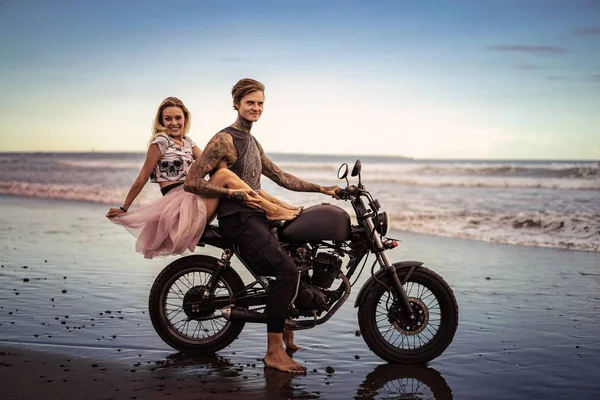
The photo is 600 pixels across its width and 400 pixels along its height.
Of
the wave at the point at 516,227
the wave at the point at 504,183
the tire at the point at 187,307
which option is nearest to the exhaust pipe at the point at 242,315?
the tire at the point at 187,307

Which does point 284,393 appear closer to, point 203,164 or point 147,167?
point 203,164

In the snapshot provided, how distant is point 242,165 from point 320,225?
750mm

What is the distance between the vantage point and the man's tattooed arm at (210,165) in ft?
18.2

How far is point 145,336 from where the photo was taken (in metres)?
6.37

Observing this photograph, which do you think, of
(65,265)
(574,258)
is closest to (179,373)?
(65,265)

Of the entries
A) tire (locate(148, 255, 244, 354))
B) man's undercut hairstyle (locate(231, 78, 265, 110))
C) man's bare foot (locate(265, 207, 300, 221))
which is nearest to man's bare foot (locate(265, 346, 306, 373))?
tire (locate(148, 255, 244, 354))

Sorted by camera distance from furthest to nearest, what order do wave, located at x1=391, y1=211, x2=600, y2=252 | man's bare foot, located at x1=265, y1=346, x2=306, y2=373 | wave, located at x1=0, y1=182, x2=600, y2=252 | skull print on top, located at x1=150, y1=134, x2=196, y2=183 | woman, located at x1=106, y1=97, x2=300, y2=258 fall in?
wave, located at x1=0, y1=182, x2=600, y2=252, wave, located at x1=391, y1=211, x2=600, y2=252, skull print on top, located at x1=150, y1=134, x2=196, y2=183, woman, located at x1=106, y1=97, x2=300, y2=258, man's bare foot, located at x1=265, y1=346, x2=306, y2=373

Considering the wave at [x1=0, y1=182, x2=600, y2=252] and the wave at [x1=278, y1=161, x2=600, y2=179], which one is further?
the wave at [x1=278, y1=161, x2=600, y2=179]

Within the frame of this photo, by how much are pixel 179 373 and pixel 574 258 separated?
811 cm

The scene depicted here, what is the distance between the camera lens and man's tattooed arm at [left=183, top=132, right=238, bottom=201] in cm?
555

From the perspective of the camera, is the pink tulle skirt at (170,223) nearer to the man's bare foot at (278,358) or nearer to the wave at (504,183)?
the man's bare foot at (278,358)

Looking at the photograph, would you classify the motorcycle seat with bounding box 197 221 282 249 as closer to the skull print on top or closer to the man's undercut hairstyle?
the skull print on top

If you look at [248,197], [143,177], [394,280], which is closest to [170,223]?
[143,177]

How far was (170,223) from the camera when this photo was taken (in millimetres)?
5906
